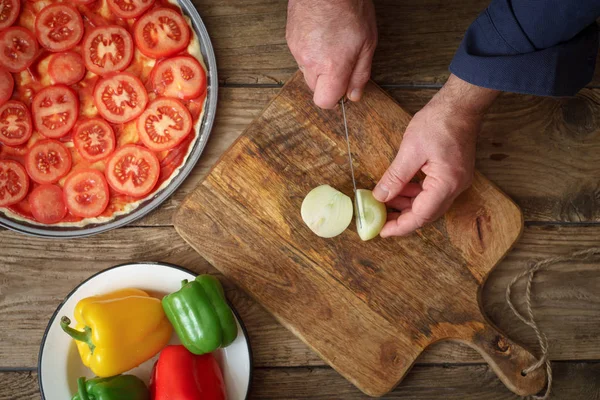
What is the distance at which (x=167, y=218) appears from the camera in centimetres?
154

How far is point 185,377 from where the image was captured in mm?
1373

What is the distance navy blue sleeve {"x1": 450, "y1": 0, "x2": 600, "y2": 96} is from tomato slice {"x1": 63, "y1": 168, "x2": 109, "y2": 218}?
991 mm

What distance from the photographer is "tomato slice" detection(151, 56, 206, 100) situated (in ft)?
4.78

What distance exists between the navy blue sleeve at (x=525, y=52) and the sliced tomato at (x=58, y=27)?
104 cm

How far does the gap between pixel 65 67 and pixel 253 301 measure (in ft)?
2.80

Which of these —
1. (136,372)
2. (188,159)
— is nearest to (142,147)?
(188,159)

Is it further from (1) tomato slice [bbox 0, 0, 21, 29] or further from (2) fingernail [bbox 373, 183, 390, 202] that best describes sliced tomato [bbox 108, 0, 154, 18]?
(2) fingernail [bbox 373, 183, 390, 202]

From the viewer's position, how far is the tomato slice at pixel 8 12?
4.76ft

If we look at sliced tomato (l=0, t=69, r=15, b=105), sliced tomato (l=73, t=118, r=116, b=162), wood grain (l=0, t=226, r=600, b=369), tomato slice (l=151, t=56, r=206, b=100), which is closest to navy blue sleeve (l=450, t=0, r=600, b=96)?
wood grain (l=0, t=226, r=600, b=369)

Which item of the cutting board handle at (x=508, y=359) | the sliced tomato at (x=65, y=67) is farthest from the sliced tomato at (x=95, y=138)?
the cutting board handle at (x=508, y=359)

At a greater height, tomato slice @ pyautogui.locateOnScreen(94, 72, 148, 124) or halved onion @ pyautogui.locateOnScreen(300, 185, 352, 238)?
tomato slice @ pyautogui.locateOnScreen(94, 72, 148, 124)

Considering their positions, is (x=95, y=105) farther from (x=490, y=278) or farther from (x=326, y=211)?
(x=490, y=278)

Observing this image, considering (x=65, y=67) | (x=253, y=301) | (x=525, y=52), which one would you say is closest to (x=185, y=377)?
(x=253, y=301)

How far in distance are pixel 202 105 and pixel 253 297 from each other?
565mm
